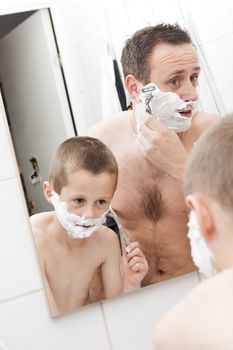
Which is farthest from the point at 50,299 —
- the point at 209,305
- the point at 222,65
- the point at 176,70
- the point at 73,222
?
the point at 222,65

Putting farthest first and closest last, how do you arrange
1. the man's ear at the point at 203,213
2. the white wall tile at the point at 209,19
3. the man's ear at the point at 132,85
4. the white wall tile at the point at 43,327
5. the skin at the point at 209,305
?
the white wall tile at the point at 209,19 → the man's ear at the point at 132,85 → the white wall tile at the point at 43,327 → the man's ear at the point at 203,213 → the skin at the point at 209,305

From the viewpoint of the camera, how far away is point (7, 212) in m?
1.42

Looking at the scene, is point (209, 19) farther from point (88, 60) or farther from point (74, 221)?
point (74, 221)

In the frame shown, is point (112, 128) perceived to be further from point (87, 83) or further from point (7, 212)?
point (7, 212)

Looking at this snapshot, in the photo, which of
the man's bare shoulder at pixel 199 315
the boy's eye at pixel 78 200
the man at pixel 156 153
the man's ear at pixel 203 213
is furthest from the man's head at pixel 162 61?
the man's bare shoulder at pixel 199 315

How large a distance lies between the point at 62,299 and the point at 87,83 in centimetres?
51

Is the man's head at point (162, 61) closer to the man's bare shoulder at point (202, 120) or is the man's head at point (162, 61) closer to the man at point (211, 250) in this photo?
the man's bare shoulder at point (202, 120)

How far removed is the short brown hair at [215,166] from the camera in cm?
103

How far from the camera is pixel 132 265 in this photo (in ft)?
4.92

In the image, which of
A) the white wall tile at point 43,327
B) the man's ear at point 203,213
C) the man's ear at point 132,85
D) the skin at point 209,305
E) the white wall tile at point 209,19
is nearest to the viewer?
the skin at point 209,305

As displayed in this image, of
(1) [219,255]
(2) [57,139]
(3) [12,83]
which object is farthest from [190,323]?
(3) [12,83]

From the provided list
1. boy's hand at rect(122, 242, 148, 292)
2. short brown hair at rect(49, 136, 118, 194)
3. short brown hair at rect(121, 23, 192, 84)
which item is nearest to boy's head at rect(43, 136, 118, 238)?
short brown hair at rect(49, 136, 118, 194)

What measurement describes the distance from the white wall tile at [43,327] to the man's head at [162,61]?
1.78ft

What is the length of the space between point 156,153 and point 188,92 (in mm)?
174
